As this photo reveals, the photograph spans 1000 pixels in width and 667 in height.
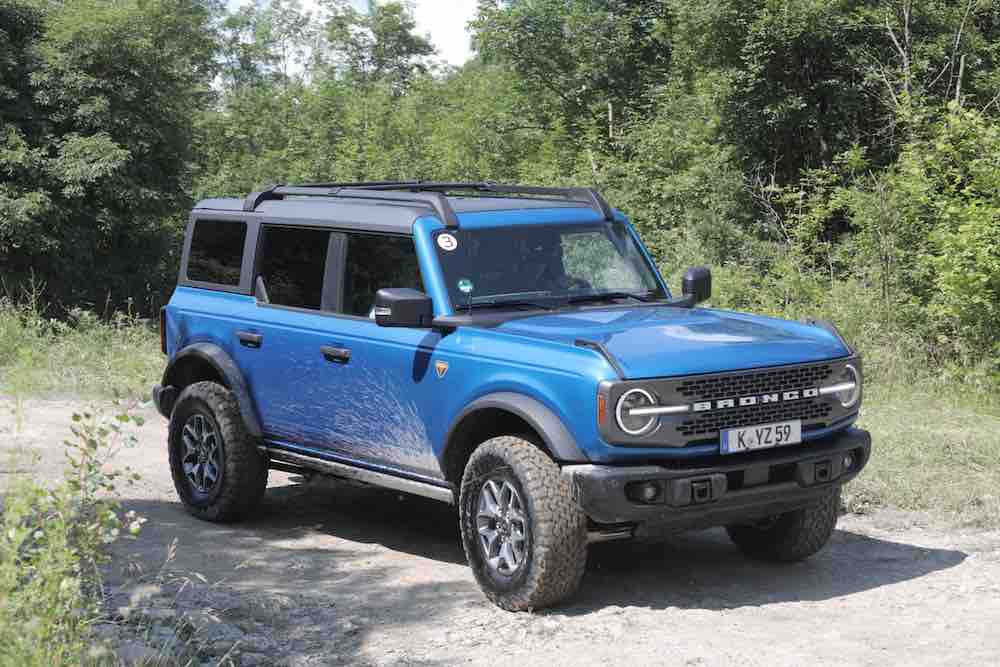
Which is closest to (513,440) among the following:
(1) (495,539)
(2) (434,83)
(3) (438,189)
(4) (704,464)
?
(1) (495,539)

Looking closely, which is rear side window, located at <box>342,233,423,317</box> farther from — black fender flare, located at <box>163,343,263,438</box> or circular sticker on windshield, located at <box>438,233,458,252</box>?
black fender flare, located at <box>163,343,263,438</box>

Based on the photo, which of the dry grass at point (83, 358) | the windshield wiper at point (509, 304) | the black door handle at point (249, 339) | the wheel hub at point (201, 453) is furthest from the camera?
the dry grass at point (83, 358)

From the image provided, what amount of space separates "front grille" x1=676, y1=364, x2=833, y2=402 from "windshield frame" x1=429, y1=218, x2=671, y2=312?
1.14m

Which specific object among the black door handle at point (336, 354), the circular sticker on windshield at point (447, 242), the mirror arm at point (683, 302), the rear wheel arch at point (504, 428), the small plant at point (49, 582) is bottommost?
the small plant at point (49, 582)

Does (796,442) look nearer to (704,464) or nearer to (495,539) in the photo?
(704,464)

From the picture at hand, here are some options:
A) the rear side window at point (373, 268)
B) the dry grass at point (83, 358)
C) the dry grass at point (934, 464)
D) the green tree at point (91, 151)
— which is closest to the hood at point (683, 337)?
the rear side window at point (373, 268)

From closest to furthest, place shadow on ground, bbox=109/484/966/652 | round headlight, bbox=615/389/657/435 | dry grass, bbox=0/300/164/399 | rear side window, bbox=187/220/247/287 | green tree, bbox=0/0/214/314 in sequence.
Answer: round headlight, bbox=615/389/657/435 < shadow on ground, bbox=109/484/966/652 < rear side window, bbox=187/220/247/287 < dry grass, bbox=0/300/164/399 < green tree, bbox=0/0/214/314

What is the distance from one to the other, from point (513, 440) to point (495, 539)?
18.9 inches

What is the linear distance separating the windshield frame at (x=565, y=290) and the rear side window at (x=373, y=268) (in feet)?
0.61

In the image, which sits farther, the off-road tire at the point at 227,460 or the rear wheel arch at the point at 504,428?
the off-road tire at the point at 227,460

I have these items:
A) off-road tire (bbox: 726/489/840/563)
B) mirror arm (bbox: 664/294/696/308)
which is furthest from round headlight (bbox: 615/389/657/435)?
mirror arm (bbox: 664/294/696/308)

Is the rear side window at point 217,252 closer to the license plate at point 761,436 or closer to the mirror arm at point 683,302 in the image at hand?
the mirror arm at point 683,302

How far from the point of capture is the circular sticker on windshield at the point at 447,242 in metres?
6.68

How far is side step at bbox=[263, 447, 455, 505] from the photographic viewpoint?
21.6 feet
